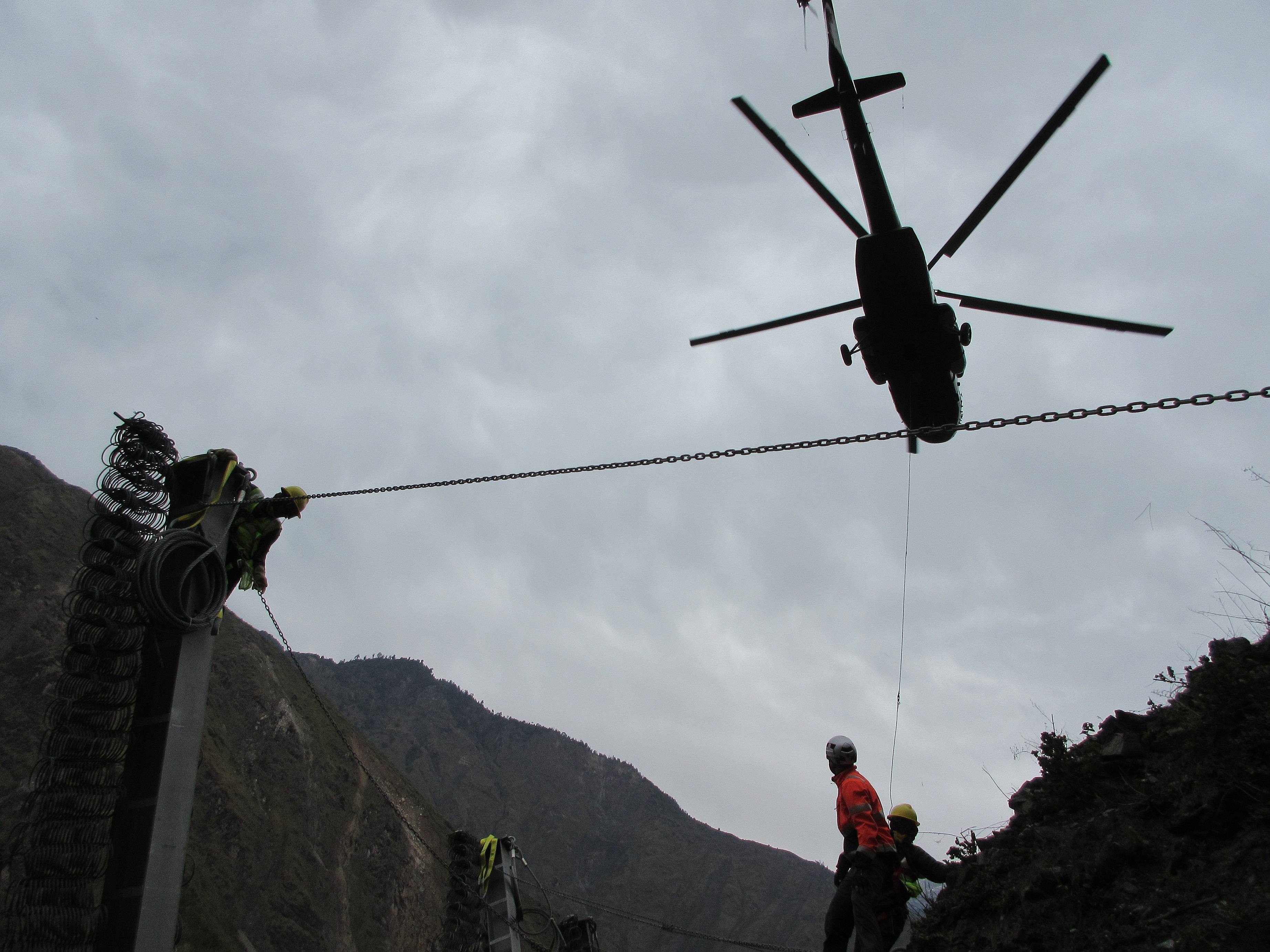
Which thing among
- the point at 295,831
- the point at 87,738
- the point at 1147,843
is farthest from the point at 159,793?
the point at 295,831

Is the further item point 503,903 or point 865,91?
point 503,903

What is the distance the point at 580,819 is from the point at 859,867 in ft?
303

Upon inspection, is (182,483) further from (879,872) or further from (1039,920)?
(1039,920)

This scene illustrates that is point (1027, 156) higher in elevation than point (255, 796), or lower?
higher

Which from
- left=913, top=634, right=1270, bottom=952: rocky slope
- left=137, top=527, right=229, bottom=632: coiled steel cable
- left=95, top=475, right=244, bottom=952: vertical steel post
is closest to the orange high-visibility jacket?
left=913, top=634, right=1270, bottom=952: rocky slope

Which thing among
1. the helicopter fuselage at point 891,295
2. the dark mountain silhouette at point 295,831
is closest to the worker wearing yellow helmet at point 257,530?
the dark mountain silhouette at point 295,831

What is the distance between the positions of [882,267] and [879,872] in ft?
18.2

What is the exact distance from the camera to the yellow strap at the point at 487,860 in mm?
11953

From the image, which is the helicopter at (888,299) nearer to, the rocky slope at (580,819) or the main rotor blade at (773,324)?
the main rotor blade at (773,324)

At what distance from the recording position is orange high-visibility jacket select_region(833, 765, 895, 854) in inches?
218

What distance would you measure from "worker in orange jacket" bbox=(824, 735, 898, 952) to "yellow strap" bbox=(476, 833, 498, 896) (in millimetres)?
7287

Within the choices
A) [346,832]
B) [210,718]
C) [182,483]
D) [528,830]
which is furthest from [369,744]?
[182,483]

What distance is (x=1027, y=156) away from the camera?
261 inches

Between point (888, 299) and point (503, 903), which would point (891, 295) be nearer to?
point (888, 299)
